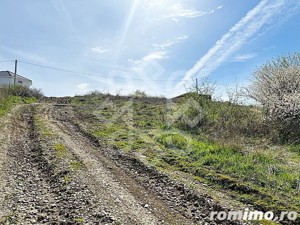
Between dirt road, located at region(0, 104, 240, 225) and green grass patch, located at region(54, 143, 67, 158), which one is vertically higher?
green grass patch, located at region(54, 143, 67, 158)

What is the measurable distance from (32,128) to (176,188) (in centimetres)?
1014

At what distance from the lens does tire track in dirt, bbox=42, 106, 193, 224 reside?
18.5ft

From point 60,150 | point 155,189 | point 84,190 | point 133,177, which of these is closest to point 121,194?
point 84,190

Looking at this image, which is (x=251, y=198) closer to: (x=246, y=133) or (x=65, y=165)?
(x=65, y=165)

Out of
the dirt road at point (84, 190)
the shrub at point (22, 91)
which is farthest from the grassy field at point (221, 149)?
the shrub at point (22, 91)

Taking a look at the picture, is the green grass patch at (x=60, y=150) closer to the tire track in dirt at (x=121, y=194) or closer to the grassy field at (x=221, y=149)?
the tire track in dirt at (x=121, y=194)

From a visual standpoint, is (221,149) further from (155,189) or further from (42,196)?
(42,196)

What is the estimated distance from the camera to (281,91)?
17109 mm

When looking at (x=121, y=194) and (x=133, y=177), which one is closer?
(x=121, y=194)

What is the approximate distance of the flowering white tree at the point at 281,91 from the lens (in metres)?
15.4

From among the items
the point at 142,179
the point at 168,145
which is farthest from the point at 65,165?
the point at 168,145

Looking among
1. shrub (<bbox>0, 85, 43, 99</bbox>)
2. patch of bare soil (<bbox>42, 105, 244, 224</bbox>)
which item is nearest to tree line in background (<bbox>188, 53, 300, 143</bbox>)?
patch of bare soil (<bbox>42, 105, 244, 224</bbox>)

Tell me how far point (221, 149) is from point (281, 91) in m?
8.65

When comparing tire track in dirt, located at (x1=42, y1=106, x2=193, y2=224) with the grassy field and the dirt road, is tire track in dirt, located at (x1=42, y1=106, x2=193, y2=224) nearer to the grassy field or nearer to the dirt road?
the dirt road
